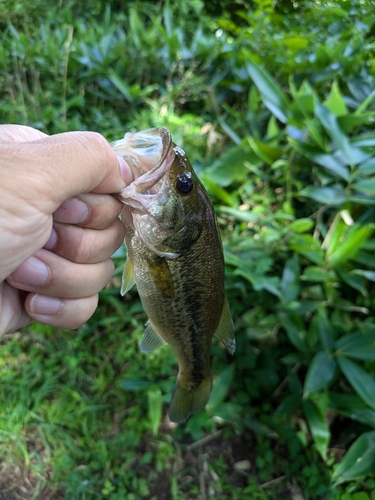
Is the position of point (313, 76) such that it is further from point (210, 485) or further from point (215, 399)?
point (210, 485)

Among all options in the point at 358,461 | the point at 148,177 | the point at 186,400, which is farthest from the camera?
the point at 358,461

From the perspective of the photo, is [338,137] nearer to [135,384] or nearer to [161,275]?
[161,275]

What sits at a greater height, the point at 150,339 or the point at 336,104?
the point at 336,104

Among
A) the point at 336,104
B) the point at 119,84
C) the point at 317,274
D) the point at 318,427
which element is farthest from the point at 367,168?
the point at 119,84

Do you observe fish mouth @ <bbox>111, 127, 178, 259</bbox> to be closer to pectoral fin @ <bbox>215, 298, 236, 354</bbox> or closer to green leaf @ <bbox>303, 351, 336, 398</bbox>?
pectoral fin @ <bbox>215, 298, 236, 354</bbox>

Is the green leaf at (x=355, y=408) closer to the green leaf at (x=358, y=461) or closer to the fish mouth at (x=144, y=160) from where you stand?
the green leaf at (x=358, y=461)

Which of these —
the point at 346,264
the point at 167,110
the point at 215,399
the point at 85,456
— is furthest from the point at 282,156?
the point at 85,456

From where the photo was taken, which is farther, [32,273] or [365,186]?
[365,186]
